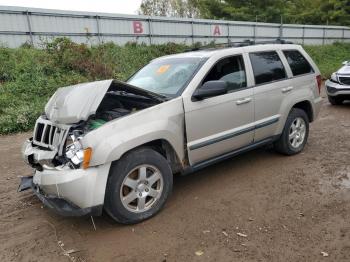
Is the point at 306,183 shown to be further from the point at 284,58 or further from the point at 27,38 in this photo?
the point at 27,38

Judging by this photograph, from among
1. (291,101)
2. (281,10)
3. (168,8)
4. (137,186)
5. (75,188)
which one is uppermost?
(168,8)

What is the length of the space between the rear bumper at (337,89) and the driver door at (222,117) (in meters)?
6.05

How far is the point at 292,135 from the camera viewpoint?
5.57 m

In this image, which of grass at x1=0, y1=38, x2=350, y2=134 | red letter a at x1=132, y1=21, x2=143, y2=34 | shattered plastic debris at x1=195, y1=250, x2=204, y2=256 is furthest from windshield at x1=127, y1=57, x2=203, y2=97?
red letter a at x1=132, y1=21, x2=143, y2=34

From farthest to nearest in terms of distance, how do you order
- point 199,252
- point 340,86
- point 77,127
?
point 340,86 → point 77,127 → point 199,252

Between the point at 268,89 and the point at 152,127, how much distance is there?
2.12 meters

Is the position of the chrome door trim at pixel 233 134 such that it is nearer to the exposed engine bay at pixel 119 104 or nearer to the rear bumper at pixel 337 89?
the exposed engine bay at pixel 119 104

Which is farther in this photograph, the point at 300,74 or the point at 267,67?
the point at 300,74

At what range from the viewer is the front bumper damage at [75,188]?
10.5ft

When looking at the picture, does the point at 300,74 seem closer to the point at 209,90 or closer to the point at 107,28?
the point at 209,90

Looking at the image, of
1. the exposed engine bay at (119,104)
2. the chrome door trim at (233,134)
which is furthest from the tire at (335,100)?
the exposed engine bay at (119,104)

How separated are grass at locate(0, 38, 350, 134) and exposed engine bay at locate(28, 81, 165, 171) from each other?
547cm

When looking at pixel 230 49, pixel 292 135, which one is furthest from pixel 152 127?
pixel 292 135

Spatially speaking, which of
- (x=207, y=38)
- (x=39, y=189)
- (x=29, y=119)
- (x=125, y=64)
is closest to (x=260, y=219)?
(x=39, y=189)
